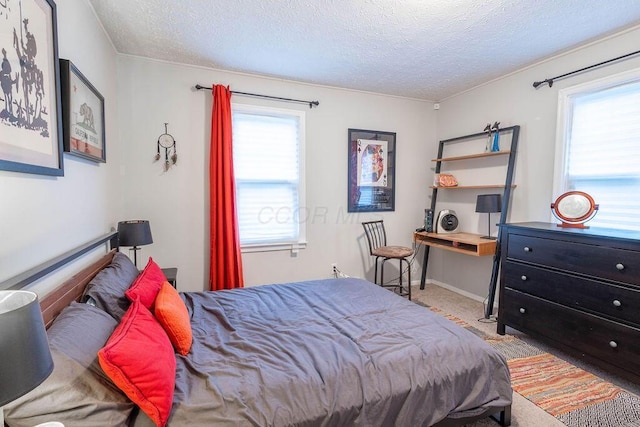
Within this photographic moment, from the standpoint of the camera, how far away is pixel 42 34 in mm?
1341

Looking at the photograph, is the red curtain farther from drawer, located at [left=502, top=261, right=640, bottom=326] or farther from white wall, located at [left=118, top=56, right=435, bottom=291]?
drawer, located at [left=502, top=261, right=640, bottom=326]

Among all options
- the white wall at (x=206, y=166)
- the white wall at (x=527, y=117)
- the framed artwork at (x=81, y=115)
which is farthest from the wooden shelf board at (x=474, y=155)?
the framed artwork at (x=81, y=115)

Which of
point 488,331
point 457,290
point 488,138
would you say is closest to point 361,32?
point 488,138

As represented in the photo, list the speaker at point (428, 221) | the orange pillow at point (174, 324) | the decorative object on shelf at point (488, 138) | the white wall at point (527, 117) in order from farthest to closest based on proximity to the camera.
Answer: the speaker at point (428, 221), the decorative object on shelf at point (488, 138), the white wall at point (527, 117), the orange pillow at point (174, 324)

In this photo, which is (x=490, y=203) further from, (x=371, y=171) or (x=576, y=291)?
(x=371, y=171)

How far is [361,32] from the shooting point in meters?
2.40

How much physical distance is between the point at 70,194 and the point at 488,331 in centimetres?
336

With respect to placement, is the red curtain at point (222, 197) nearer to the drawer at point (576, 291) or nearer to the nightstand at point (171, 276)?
the nightstand at point (171, 276)

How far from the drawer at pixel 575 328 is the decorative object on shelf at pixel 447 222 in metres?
1.16

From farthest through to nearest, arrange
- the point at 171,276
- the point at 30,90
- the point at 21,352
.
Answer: the point at 171,276, the point at 30,90, the point at 21,352

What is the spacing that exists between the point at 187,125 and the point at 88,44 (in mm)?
1081

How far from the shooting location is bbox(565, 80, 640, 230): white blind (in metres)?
2.39

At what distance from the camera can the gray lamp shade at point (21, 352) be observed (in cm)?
58

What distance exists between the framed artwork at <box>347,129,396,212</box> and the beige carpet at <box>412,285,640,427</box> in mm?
1219
